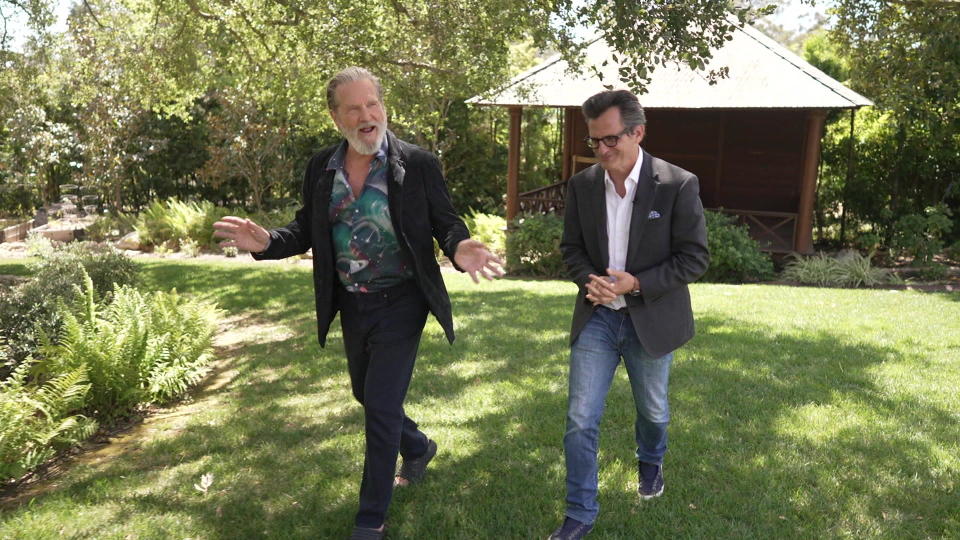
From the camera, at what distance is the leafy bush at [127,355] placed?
239 inches

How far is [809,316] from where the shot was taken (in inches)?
350

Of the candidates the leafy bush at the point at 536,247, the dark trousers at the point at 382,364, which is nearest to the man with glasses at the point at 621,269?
the dark trousers at the point at 382,364

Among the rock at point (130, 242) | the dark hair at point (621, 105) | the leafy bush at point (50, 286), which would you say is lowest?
the rock at point (130, 242)

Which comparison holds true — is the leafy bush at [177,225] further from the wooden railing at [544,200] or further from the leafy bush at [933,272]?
the leafy bush at [933,272]

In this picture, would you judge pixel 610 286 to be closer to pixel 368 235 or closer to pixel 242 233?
pixel 368 235

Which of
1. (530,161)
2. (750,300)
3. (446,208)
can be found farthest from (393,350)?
(530,161)

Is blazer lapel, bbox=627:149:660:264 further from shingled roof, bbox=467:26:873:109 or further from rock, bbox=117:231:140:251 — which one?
rock, bbox=117:231:140:251

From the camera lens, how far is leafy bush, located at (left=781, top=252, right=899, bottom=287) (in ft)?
44.2

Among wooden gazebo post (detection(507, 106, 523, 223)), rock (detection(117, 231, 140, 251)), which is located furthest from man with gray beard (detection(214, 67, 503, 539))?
rock (detection(117, 231, 140, 251))

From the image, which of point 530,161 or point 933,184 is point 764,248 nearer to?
point 933,184

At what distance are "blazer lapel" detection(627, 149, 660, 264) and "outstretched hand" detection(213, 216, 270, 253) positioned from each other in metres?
1.73

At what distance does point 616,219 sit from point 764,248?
39.1 feet

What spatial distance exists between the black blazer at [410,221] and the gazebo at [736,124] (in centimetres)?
945

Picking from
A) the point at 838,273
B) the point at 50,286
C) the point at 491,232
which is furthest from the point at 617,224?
the point at 491,232
